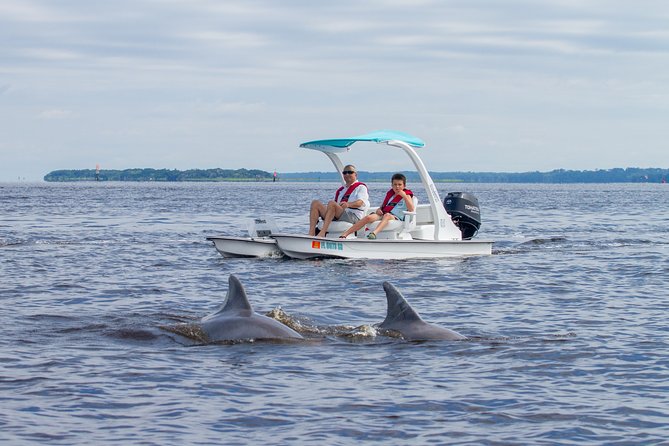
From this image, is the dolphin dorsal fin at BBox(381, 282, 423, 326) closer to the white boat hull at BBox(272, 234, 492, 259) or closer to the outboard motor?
the white boat hull at BBox(272, 234, 492, 259)

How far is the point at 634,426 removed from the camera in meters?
8.62

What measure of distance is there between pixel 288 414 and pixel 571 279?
12.0 meters

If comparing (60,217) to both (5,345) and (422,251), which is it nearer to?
(422,251)

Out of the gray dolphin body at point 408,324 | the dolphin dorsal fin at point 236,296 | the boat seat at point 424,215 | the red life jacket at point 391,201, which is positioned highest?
the red life jacket at point 391,201

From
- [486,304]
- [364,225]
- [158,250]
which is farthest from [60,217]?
[486,304]

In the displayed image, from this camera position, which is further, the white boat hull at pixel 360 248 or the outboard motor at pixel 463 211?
the outboard motor at pixel 463 211

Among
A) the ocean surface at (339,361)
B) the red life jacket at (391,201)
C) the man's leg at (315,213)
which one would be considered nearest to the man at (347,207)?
the man's leg at (315,213)

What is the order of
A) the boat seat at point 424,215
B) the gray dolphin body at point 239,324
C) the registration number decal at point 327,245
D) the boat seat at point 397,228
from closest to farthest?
1. the gray dolphin body at point 239,324
2. the registration number decal at point 327,245
3. the boat seat at point 397,228
4. the boat seat at point 424,215

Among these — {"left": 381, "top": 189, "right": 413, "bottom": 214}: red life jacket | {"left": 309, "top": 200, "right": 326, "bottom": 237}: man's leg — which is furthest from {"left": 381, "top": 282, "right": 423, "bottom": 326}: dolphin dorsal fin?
{"left": 309, "top": 200, "right": 326, "bottom": 237}: man's leg

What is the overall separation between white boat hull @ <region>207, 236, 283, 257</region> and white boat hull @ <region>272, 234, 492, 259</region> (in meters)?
0.31

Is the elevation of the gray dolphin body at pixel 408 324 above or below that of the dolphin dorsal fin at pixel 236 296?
below

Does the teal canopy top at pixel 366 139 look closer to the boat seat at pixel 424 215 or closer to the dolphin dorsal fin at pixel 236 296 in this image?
the boat seat at pixel 424 215

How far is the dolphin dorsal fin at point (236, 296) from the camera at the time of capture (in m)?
12.0

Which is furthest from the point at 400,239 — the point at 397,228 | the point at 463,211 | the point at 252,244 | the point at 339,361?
the point at 339,361
